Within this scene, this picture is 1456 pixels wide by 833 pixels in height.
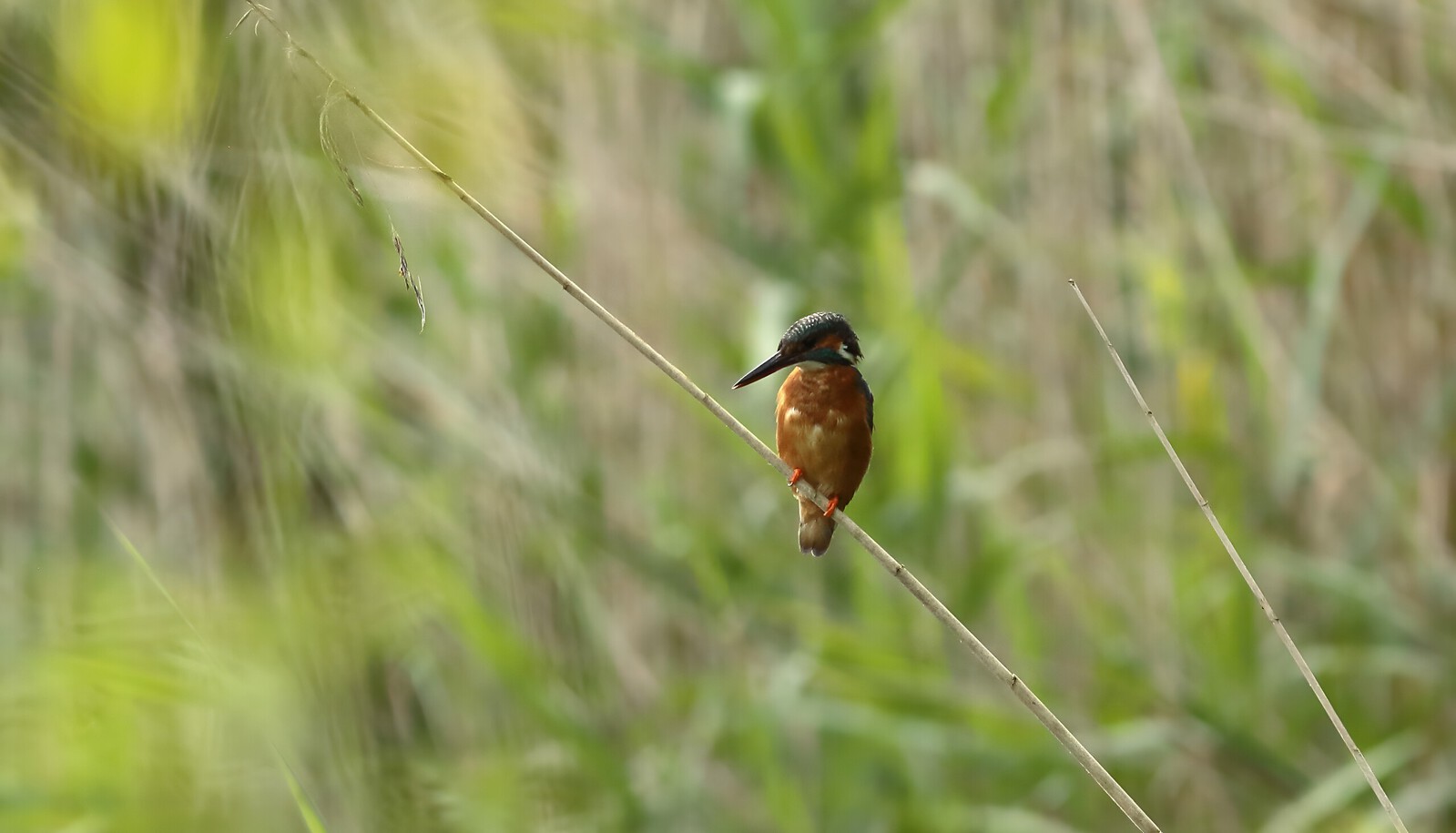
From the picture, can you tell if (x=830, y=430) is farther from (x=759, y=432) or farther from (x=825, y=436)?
(x=759, y=432)

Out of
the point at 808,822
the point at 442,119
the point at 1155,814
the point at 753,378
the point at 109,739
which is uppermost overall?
the point at 442,119

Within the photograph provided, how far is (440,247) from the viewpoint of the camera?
1875mm

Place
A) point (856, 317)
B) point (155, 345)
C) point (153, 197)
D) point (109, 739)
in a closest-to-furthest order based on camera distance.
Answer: point (153, 197) → point (109, 739) → point (155, 345) → point (856, 317)

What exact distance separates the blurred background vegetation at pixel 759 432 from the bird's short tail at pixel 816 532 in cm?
44

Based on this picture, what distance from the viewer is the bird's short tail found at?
3.44 feet

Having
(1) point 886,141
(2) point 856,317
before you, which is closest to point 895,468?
(2) point 856,317

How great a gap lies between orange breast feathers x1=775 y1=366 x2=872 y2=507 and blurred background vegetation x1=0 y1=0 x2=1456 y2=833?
16.2 inches

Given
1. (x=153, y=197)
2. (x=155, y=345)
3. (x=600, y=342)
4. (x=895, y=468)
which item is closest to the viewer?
(x=153, y=197)

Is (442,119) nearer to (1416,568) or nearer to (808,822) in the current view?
(808,822)

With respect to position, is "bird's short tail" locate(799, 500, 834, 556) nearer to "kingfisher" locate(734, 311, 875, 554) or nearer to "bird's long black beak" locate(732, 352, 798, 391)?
"kingfisher" locate(734, 311, 875, 554)

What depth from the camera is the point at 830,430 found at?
3.51 feet

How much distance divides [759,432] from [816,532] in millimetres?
852

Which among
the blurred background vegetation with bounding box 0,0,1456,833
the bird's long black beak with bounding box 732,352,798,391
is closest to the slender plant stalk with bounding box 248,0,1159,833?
the bird's long black beak with bounding box 732,352,798,391

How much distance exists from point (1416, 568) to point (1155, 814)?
1.86 ft
